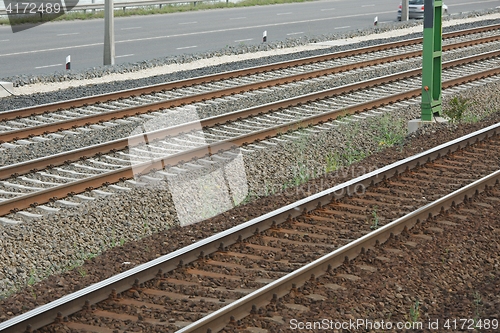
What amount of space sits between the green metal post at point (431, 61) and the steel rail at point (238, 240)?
2972mm

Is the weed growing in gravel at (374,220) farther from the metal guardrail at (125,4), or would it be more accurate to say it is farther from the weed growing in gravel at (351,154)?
the metal guardrail at (125,4)

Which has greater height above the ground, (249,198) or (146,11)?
(146,11)

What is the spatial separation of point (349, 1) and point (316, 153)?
3549 centimetres

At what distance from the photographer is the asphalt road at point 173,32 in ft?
82.0

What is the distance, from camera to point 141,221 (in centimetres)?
970

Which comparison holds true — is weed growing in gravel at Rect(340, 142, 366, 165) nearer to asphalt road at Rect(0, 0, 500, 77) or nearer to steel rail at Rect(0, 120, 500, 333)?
steel rail at Rect(0, 120, 500, 333)

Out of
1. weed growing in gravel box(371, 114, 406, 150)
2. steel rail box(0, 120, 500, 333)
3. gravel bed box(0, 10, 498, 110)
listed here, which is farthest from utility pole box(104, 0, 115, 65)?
steel rail box(0, 120, 500, 333)

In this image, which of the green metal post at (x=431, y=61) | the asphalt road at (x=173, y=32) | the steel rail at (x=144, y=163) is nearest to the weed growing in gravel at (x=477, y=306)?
the steel rail at (x=144, y=163)

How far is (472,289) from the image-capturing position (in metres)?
7.53

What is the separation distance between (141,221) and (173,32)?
2265 cm

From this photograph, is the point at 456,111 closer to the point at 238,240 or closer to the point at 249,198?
the point at 249,198

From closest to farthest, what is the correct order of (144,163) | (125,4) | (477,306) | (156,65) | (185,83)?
(477,306) < (144,163) < (185,83) < (156,65) < (125,4)

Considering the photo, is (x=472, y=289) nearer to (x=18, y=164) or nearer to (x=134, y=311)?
(x=134, y=311)

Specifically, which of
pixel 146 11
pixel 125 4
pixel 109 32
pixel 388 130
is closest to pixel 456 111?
pixel 388 130
